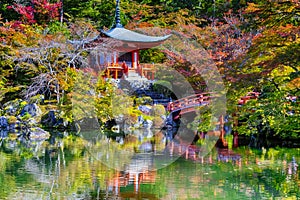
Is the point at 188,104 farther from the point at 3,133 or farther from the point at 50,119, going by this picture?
the point at 3,133

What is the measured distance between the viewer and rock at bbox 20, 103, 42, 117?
652 inches

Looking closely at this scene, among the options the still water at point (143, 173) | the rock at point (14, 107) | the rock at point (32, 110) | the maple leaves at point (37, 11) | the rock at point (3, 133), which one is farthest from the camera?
the maple leaves at point (37, 11)

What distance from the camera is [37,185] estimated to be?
292 inches

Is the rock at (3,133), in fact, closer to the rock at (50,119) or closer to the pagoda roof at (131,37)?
the rock at (50,119)

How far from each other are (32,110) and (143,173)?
29.7ft

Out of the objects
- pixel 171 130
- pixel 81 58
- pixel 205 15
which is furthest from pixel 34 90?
pixel 205 15

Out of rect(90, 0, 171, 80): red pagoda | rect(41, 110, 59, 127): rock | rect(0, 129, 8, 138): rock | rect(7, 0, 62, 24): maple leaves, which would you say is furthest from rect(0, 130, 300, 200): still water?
rect(7, 0, 62, 24): maple leaves

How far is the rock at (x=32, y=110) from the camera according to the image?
16.6 m

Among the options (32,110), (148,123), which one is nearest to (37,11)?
(32,110)

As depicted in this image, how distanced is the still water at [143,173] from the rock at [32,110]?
3.96m

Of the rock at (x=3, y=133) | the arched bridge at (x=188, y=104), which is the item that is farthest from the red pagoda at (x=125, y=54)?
the rock at (x=3, y=133)

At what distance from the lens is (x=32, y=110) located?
54.5 ft

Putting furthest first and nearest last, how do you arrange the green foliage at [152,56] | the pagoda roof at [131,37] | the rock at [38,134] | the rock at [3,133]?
the green foliage at [152,56] → the pagoda roof at [131,37] → the rock at [3,133] → the rock at [38,134]

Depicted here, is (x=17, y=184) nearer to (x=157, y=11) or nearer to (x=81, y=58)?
(x=81, y=58)
